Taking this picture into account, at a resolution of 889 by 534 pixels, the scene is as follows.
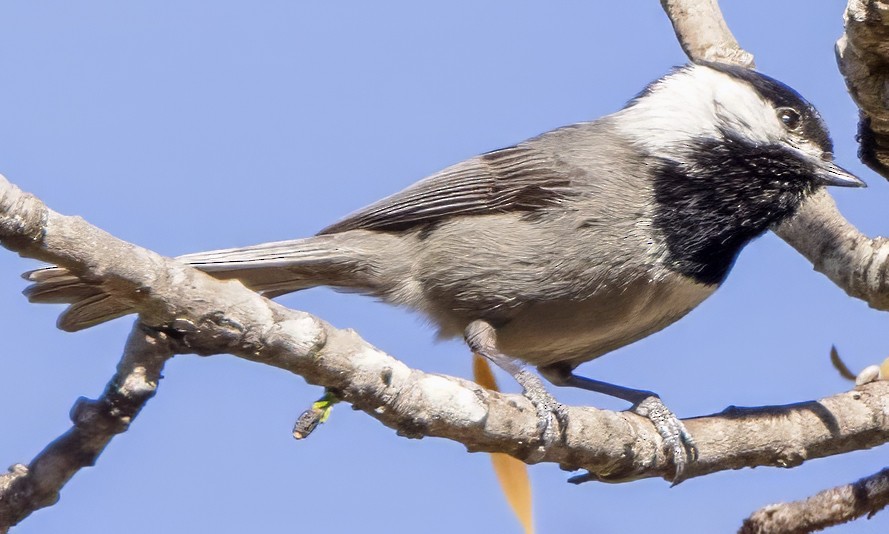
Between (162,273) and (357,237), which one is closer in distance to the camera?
(162,273)

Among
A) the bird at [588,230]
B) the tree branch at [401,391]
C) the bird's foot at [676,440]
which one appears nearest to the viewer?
the tree branch at [401,391]

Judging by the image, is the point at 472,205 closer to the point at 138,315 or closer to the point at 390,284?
the point at 390,284

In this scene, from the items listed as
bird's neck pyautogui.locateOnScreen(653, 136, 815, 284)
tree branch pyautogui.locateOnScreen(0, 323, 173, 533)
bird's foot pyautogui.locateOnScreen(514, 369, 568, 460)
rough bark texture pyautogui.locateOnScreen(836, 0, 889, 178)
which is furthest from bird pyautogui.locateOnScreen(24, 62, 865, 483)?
tree branch pyautogui.locateOnScreen(0, 323, 173, 533)

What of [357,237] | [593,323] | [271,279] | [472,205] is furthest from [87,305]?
[593,323]

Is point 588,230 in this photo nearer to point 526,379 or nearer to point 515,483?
point 526,379

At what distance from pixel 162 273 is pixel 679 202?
249 centimetres

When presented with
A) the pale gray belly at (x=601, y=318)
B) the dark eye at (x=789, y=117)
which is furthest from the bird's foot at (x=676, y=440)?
the dark eye at (x=789, y=117)

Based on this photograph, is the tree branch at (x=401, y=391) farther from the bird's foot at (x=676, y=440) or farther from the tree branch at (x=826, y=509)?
the tree branch at (x=826, y=509)

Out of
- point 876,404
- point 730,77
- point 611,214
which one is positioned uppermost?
point 730,77

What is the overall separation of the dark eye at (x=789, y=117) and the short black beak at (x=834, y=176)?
221 mm

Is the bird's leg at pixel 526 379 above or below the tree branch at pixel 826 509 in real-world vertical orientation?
above

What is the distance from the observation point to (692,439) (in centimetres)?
420

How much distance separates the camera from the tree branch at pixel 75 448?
2.67m

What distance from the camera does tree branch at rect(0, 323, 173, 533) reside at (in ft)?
8.77
